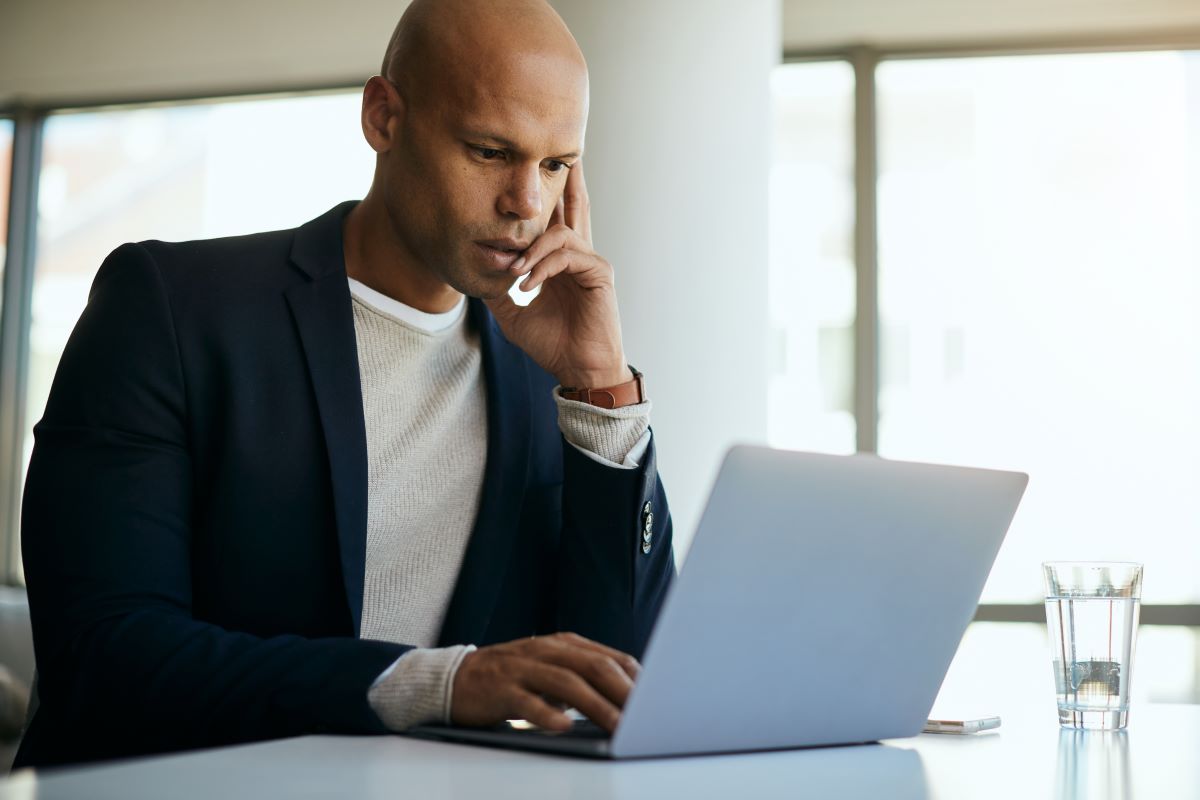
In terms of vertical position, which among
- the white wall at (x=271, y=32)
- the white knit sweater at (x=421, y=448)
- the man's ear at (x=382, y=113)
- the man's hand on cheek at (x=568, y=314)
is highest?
the white wall at (x=271, y=32)

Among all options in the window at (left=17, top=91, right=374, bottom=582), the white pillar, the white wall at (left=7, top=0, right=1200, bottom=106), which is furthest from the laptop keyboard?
the window at (left=17, top=91, right=374, bottom=582)

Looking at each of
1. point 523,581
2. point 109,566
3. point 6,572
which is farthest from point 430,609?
point 6,572

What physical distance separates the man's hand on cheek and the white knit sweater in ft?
→ 0.27

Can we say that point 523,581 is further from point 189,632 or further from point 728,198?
point 728,198

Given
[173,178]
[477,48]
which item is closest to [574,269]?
[477,48]

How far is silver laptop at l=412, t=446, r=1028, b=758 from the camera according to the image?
0.84 metres

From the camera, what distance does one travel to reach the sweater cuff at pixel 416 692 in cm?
100

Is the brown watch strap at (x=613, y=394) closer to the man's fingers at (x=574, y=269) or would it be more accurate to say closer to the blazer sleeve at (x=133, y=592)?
the man's fingers at (x=574, y=269)

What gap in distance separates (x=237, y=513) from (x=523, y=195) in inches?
20.2

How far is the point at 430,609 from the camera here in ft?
5.24

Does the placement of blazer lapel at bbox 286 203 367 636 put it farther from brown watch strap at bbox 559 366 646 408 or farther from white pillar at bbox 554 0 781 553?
white pillar at bbox 554 0 781 553

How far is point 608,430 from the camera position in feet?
5.03

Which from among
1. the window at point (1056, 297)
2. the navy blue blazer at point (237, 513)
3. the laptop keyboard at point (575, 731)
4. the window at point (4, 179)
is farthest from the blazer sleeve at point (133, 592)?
the window at point (4, 179)

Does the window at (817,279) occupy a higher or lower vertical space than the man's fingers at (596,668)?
higher
